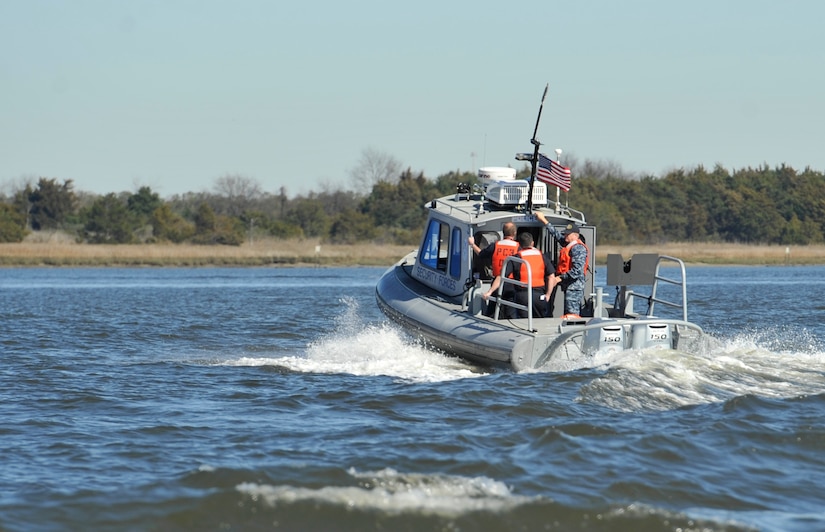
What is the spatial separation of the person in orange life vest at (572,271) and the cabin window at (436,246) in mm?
1964

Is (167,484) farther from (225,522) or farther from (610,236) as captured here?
(610,236)

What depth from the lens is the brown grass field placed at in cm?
4522

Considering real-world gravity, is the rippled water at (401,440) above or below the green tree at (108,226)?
below

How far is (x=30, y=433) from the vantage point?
8.55 metres

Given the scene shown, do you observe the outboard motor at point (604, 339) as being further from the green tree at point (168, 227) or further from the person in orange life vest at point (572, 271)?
the green tree at point (168, 227)

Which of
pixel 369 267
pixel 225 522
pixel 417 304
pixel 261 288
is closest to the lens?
pixel 225 522

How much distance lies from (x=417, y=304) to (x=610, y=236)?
45.5 metres

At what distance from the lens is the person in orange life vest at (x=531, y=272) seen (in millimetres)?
11195

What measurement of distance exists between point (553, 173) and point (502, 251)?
182cm

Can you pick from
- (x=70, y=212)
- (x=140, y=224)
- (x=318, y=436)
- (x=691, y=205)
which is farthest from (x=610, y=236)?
(x=318, y=436)

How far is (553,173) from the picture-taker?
1283cm

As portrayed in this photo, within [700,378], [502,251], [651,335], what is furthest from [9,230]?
[700,378]

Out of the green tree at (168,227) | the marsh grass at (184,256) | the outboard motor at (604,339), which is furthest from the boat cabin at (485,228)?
the green tree at (168,227)

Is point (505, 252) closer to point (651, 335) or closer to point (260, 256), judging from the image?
point (651, 335)
